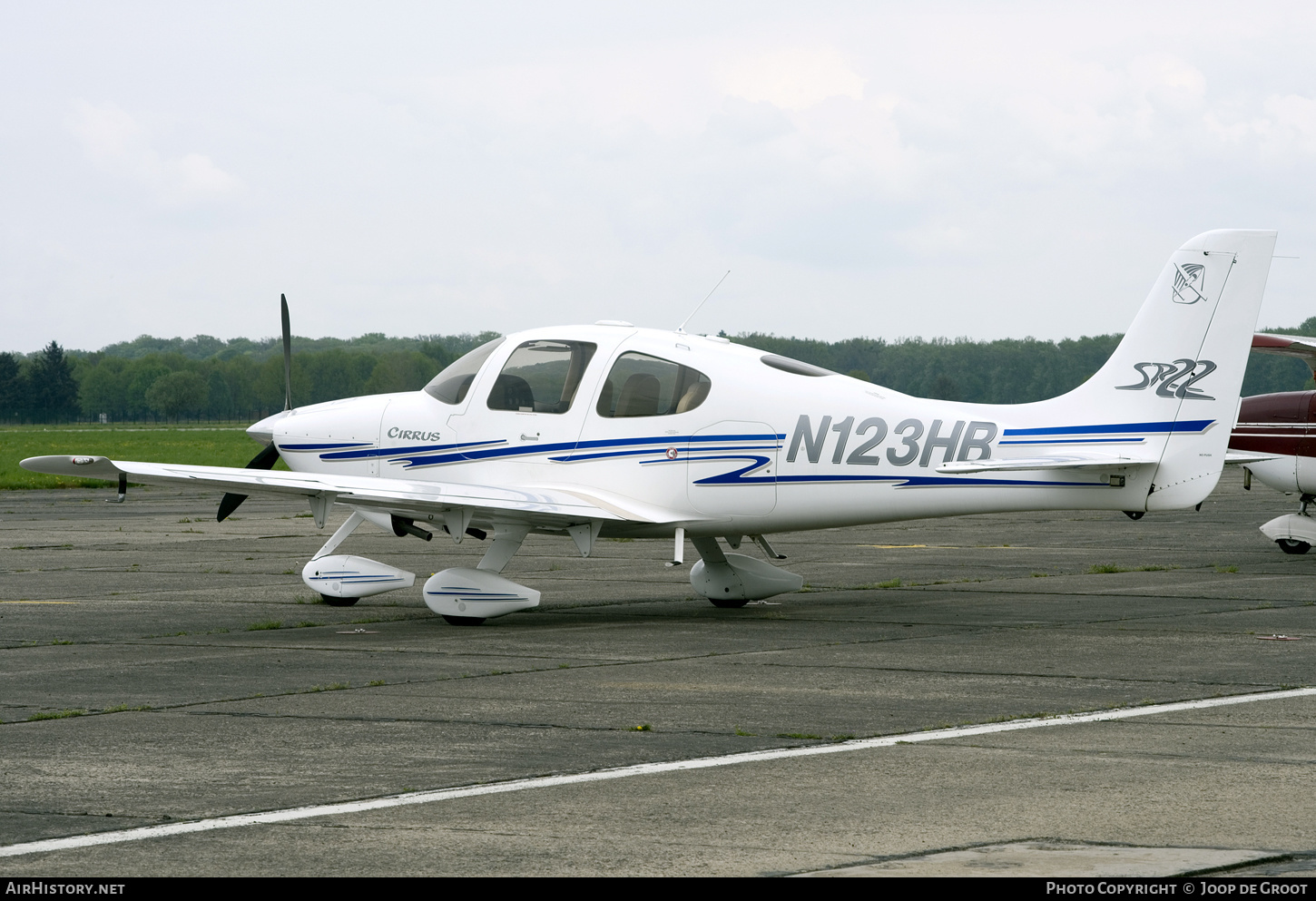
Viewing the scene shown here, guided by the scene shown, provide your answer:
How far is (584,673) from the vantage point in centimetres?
1037

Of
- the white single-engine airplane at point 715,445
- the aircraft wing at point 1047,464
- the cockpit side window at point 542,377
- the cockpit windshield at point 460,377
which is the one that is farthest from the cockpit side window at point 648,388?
the aircraft wing at point 1047,464

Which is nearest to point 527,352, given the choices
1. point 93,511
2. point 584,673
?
point 584,673

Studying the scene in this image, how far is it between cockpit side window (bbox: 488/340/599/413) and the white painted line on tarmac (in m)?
6.18


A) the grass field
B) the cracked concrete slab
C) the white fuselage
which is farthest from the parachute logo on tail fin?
the grass field

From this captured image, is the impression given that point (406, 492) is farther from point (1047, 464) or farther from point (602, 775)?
point (602, 775)

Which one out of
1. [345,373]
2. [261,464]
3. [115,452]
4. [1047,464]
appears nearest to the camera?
[1047,464]

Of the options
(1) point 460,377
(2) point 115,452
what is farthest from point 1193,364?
(2) point 115,452

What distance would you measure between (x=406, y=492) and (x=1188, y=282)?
651cm

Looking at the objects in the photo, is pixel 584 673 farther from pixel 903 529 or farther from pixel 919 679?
pixel 903 529

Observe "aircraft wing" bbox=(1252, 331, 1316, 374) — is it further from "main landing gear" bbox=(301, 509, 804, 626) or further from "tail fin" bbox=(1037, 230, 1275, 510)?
"main landing gear" bbox=(301, 509, 804, 626)

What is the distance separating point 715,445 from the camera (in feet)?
43.2

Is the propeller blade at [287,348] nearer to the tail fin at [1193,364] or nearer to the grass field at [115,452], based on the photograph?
the tail fin at [1193,364]

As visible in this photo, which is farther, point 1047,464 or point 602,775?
point 1047,464
